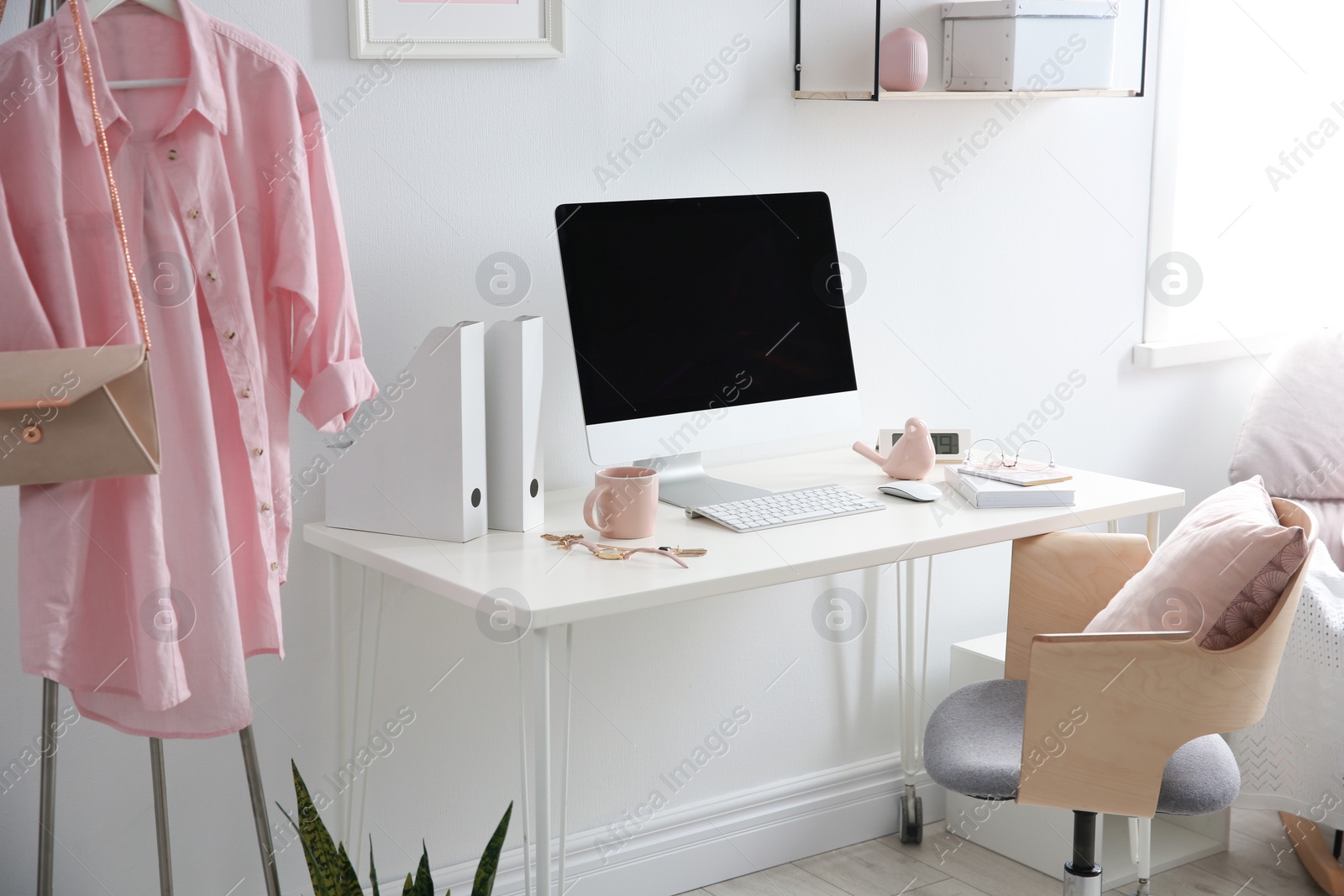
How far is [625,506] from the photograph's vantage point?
1.89 metres

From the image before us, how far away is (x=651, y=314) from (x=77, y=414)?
0.91 meters

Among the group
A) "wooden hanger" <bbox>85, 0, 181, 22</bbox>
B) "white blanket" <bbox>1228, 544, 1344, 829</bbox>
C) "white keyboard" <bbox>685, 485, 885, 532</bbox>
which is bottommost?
"white blanket" <bbox>1228, 544, 1344, 829</bbox>

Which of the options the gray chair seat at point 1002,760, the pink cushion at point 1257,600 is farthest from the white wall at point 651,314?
the pink cushion at point 1257,600

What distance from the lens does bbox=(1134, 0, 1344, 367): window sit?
2.96 metres

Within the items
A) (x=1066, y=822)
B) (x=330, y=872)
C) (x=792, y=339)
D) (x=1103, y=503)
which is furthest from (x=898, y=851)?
(x=330, y=872)

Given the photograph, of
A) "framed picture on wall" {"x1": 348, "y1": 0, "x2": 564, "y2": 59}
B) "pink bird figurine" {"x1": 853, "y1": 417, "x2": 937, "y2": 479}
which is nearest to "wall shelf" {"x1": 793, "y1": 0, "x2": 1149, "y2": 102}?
"framed picture on wall" {"x1": 348, "y1": 0, "x2": 564, "y2": 59}

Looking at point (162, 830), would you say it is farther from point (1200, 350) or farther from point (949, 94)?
point (1200, 350)

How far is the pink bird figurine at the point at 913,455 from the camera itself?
2258 millimetres

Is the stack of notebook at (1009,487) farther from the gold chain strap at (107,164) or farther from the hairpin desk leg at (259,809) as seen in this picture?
the gold chain strap at (107,164)

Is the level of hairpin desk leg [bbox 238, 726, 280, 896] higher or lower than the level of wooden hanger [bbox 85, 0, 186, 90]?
lower

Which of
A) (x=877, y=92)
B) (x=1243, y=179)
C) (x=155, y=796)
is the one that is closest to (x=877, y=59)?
(x=877, y=92)

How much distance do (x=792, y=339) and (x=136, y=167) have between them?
3.59ft

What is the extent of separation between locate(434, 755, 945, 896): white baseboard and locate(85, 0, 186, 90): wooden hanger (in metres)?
1.39

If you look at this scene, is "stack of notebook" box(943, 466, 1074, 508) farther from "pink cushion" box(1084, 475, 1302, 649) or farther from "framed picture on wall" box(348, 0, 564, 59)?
"framed picture on wall" box(348, 0, 564, 59)
